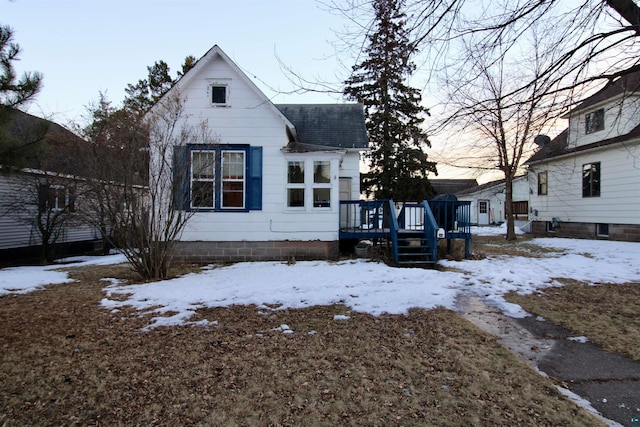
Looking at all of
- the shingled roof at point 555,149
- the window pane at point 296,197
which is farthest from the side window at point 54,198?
the shingled roof at point 555,149

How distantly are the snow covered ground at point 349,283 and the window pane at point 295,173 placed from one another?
102 inches

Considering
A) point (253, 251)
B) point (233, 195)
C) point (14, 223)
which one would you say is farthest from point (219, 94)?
point (14, 223)

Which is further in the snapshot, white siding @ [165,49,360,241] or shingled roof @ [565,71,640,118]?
white siding @ [165,49,360,241]

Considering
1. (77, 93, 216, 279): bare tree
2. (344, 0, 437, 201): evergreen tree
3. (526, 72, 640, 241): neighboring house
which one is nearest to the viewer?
(77, 93, 216, 279): bare tree

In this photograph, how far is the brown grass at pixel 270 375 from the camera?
266 cm

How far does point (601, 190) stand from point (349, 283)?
14641 mm

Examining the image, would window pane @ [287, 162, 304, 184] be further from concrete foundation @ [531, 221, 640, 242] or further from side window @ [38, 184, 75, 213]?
concrete foundation @ [531, 221, 640, 242]

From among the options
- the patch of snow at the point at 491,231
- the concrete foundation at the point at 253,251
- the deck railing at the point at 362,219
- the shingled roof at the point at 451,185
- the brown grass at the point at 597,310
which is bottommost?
the brown grass at the point at 597,310

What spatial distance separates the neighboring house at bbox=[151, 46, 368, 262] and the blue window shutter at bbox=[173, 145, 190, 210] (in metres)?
1.94

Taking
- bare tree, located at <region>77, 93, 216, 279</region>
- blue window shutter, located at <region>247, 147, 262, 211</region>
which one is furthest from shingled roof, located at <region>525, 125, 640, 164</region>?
bare tree, located at <region>77, 93, 216, 279</region>

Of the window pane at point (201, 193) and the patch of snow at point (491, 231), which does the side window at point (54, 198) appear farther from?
the patch of snow at point (491, 231)

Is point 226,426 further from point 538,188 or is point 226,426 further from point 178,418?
point 538,188

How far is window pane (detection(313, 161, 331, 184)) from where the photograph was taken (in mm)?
10750

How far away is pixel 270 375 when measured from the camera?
329cm
